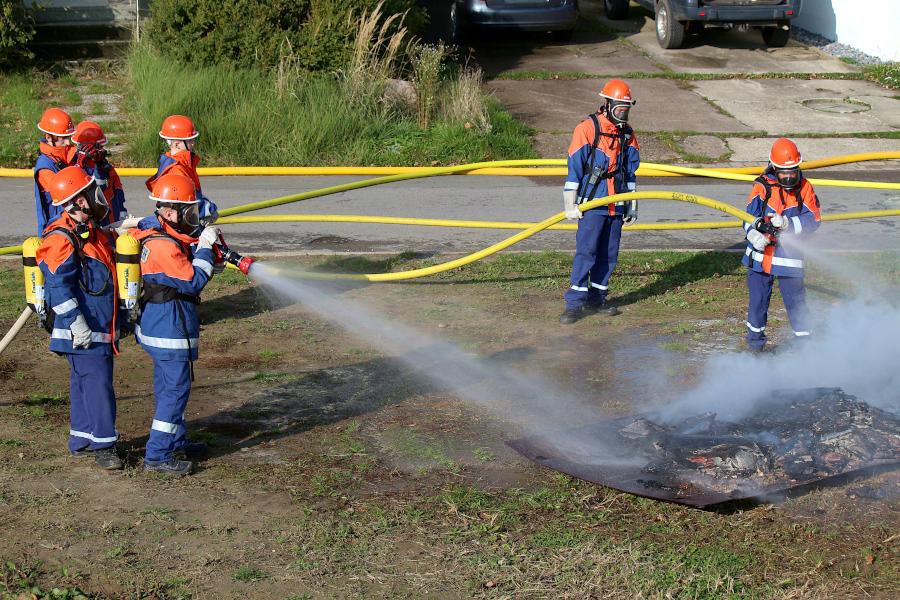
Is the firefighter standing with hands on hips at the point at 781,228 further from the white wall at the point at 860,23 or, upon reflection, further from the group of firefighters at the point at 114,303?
the white wall at the point at 860,23

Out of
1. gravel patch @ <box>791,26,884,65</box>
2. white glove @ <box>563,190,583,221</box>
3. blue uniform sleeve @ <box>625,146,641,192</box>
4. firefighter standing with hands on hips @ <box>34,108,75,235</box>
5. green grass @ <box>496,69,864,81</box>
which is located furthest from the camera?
gravel patch @ <box>791,26,884,65</box>

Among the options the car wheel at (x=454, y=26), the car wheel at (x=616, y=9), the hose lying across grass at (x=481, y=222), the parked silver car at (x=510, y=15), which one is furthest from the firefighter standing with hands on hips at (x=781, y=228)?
the car wheel at (x=616, y=9)

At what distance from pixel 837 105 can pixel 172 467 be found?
13952 millimetres

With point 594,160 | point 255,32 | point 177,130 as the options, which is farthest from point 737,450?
point 255,32

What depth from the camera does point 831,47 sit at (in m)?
20.5

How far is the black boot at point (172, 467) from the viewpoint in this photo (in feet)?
19.7

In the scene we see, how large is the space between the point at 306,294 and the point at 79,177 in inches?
141

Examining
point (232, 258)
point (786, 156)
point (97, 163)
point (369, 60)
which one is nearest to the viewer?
point (232, 258)

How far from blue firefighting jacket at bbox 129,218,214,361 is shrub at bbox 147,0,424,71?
9809 millimetres

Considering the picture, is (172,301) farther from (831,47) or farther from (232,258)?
(831,47)

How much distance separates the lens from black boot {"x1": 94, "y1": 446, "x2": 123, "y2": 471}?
20.0ft

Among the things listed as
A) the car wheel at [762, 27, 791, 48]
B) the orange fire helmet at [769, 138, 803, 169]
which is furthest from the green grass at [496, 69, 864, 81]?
the orange fire helmet at [769, 138, 803, 169]

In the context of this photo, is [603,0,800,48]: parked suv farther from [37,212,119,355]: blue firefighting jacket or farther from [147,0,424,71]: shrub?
[37,212,119,355]: blue firefighting jacket

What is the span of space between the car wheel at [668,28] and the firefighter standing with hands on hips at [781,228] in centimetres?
1274
